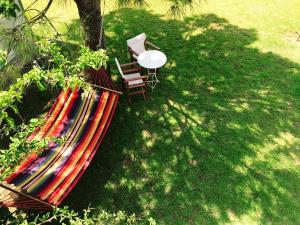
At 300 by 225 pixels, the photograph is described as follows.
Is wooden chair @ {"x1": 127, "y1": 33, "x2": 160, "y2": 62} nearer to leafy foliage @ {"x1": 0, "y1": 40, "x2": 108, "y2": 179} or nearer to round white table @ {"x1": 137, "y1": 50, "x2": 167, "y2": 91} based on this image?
round white table @ {"x1": 137, "y1": 50, "x2": 167, "y2": 91}

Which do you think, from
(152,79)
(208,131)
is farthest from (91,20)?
(208,131)

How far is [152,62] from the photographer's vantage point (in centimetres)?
746

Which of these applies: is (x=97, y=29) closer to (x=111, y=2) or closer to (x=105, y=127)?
(x=105, y=127)

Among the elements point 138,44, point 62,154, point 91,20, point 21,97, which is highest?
point 21,97

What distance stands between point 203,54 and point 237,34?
1.46 m

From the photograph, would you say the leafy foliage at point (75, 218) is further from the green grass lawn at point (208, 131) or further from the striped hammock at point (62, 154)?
the green grass lawn at point (208, 131)

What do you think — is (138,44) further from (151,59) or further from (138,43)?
(151,59)

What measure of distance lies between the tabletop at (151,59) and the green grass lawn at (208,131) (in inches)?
20.7

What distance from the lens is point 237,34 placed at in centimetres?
914

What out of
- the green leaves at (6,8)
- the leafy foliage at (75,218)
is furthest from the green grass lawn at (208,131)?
the green leaves at (6,8)

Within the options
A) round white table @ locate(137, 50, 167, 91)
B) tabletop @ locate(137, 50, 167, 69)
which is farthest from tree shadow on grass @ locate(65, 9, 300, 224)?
tabletop @ locate(137, 50, 167, 69)

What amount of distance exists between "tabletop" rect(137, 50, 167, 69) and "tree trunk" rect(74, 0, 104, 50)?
1101 millimetres

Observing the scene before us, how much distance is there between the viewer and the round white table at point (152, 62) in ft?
24.2

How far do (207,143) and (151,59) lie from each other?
99.6 inches
